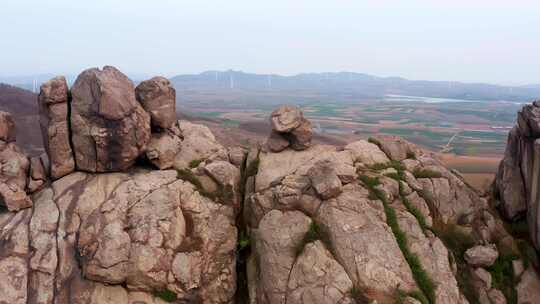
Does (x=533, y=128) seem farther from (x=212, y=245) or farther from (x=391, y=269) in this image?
(x=212, y=245)

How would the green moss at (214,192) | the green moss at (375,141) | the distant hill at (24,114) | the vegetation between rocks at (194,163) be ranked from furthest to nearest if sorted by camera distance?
the distant hill at (24,114) → the green moss at (375,141) → the vegetation between rocks at (194,163) → the green moss at (214,192)

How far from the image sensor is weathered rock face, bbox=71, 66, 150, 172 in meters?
21.0

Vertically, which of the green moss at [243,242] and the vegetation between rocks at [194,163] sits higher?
the vegetation between rocks at [194,163]

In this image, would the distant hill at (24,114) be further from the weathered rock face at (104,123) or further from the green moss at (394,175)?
the green moss at (394,175)

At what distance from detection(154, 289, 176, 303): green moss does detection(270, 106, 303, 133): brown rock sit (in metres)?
10.4

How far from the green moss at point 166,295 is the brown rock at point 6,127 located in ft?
40.2

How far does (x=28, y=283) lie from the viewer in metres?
17.8

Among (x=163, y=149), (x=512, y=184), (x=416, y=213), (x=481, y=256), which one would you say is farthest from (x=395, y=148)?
(x=163, y=149)

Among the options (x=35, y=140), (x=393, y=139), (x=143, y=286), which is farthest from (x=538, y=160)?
(x=35, y=140)

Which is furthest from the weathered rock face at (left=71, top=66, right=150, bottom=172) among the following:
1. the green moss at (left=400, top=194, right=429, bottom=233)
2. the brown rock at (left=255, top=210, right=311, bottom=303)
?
the green moss at (left=400, top=194, right=429, bottom=233)

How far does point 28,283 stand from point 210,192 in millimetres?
9292

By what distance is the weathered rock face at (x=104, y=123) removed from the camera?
68.8 ft

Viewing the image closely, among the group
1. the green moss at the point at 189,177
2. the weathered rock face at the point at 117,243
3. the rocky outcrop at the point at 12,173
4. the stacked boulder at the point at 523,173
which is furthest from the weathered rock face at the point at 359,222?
the rocky outcrop at the point at 12,173

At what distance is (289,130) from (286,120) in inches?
24.0
